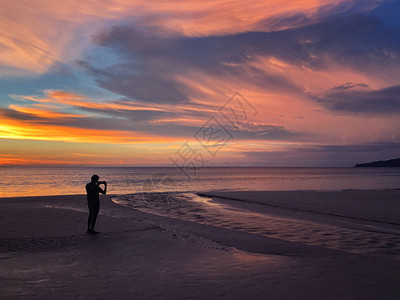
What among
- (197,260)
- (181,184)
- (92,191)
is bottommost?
(181,184)

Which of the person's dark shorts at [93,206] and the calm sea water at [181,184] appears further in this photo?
the calm sea water at [181,184]

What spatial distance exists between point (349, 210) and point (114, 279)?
68.0ft

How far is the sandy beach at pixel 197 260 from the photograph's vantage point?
6664 mm

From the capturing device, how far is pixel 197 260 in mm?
9133

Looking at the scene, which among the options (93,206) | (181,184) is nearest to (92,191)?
(93,206)

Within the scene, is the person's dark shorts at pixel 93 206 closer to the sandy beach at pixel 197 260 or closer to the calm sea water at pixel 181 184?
the sandy beach at pixel 197 260

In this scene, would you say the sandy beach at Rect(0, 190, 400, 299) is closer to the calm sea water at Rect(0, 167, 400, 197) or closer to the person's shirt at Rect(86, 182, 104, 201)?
the person's shirt at Rect(86, 182, 104, 201)

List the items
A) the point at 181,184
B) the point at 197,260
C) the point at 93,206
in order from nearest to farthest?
the point at 197,260 < the point at 93,206 < the point at 181,184

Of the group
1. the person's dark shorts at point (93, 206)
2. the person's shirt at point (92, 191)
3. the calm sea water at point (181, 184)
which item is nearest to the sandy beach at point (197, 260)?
the person's dark shorts at point (93, 206)

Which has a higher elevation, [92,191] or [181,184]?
[92,191]

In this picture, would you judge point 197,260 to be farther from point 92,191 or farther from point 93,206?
point 92,191

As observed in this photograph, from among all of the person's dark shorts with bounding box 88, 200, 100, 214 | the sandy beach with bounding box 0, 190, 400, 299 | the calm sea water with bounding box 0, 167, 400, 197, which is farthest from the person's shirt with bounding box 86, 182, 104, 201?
the calm sea water with bounding box 0, 167, 400, 197

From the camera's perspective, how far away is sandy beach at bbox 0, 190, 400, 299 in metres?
6.66

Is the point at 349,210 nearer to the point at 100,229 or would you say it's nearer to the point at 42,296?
the point at 100,229
